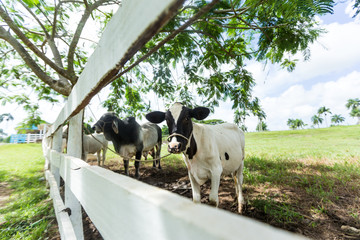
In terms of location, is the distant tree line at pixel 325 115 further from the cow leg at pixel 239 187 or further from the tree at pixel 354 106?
the cow leg at pixel 239 187

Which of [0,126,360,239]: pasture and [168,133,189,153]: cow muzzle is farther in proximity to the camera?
[0,126,360,239]: pasture

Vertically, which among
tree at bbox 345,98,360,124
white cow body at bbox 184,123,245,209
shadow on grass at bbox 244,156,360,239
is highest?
tree at bbox 345,98,360,124

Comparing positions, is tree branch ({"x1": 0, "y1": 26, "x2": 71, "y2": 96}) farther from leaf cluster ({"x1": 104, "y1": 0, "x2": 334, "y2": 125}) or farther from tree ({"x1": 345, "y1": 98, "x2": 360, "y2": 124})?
tree ({"x1": 345, "y1": 98, "x2": 360, "y2": 124})

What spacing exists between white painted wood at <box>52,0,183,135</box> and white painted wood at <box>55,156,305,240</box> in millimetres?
479

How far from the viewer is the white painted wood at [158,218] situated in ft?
1.08

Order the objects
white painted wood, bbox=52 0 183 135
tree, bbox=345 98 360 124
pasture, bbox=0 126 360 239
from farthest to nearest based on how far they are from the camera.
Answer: tree, bbox=345 98 360 124
pasture, bbox=0 126 360 239
white painted wood, bbox=52 0 183 135

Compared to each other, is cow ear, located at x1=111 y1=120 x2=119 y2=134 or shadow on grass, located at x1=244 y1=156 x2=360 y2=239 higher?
cow ear, located at x1=111 y1=120 x2=119 y2=134

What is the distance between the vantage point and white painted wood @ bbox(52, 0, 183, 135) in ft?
1.73

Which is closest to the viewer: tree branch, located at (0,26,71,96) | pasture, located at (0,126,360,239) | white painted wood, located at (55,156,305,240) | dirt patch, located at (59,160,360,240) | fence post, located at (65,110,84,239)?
white painted wood, located at (55,156,305,240)

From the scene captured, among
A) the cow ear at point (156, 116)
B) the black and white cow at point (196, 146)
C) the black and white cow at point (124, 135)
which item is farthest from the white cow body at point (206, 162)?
the black and white cow at point (124, 135)

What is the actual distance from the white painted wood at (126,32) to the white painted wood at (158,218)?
0.48 m

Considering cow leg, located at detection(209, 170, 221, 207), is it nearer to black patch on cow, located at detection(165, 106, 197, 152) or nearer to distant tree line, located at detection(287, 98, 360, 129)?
black patch on cow, located at detection(165, 106, 197, 152)

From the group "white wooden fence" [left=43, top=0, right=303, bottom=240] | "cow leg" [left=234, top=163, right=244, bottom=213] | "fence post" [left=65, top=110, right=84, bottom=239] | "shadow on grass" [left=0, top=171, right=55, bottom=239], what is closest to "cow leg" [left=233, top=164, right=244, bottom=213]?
"cow leg" [left=234, top=163, right=244, bottom=213]

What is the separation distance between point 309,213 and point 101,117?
487 centimetres
